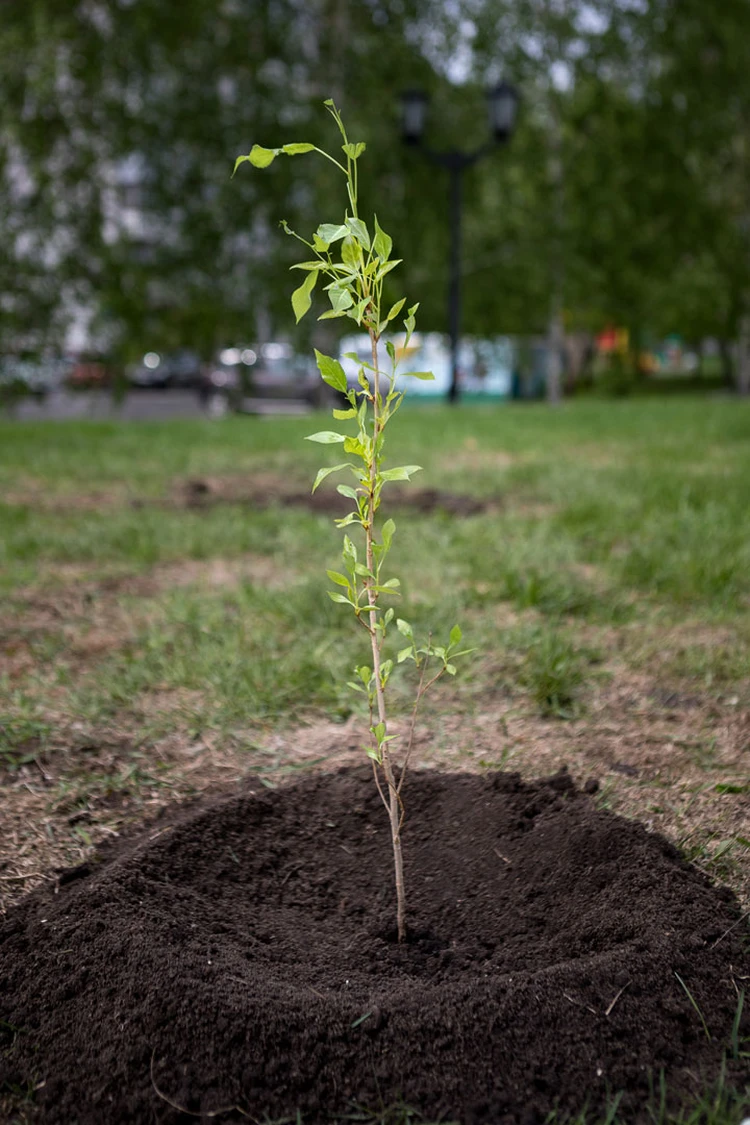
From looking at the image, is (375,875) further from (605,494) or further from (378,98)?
(378,98)

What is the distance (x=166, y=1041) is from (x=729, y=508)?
433 centimetres

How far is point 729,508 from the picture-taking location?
5.10 meters

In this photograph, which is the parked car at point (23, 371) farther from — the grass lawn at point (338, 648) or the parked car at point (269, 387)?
the grass lawn at point (338, 648)

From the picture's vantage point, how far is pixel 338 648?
3.13 meters

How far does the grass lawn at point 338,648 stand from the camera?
7.40 feet

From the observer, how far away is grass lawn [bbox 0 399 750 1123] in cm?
226

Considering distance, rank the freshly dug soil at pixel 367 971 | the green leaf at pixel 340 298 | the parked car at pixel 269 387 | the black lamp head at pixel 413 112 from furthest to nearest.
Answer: the parked car at pixel 269 387
the black lamp head at pixel 413 112
the green leaf at pixel 340 298
the freshly dug soil at pixel 367 971

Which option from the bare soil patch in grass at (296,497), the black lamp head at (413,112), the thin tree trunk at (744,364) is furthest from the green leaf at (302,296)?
the thin tree trunk at (744,364)

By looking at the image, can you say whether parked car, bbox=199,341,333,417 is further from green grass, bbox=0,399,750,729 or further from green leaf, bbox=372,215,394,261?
green leaf, bbox=372,215,394,261

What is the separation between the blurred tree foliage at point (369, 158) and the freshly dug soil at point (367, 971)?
40.2 ft

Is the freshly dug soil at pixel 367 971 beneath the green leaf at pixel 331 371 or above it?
beneath

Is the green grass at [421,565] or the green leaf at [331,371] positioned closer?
the green leaf at [331,371]

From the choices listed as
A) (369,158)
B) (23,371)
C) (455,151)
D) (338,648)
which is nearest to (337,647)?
(338,648)

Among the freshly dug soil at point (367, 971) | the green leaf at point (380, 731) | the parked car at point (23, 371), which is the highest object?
the parked car at point (23, 371)
